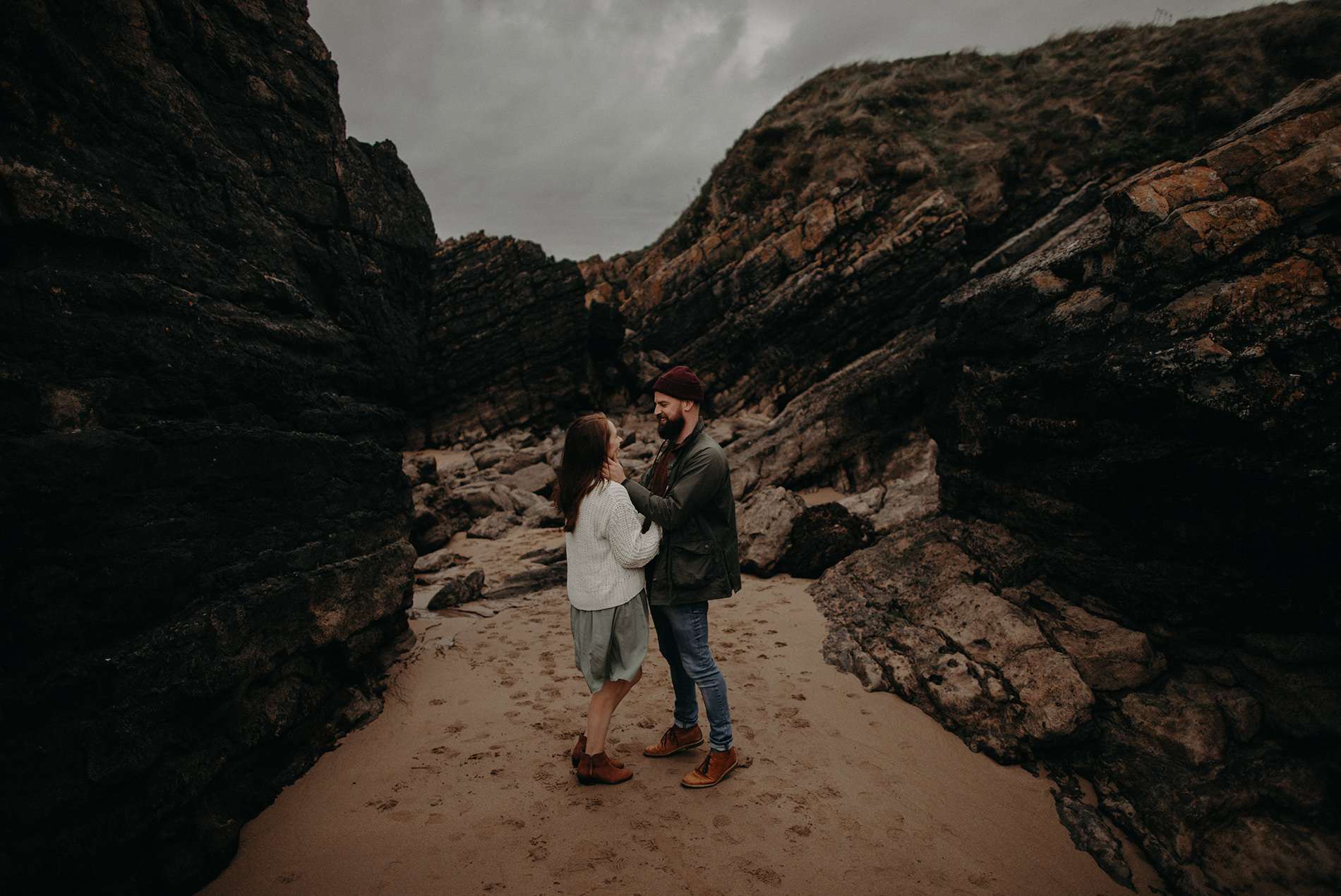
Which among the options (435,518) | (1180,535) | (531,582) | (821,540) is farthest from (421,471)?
(1180,535)

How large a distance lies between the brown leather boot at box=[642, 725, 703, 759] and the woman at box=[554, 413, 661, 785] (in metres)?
0.40

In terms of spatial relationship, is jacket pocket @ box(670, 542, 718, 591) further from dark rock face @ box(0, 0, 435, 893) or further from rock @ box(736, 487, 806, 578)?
rock @ box(736, 487, 806, 578)

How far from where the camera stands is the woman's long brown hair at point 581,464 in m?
3.06

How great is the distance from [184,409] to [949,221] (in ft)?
63.5

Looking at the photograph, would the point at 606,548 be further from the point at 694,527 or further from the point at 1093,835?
the point at 1093,835

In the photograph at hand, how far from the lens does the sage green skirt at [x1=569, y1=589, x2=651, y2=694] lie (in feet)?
9.90

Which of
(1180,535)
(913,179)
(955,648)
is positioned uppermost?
(913,179)

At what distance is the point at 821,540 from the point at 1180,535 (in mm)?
3890

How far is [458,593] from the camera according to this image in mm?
6797

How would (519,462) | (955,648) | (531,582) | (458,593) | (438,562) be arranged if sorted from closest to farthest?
(955,648) → (458,593) → (531,582) → (438,562) → (519,462)

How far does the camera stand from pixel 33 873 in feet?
7.08

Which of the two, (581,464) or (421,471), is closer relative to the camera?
(581,464)

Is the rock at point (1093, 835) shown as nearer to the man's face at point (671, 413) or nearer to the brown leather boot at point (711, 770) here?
the brown leather boot at point (711, 770)

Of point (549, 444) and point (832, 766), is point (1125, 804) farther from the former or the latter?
point (549, 444)
